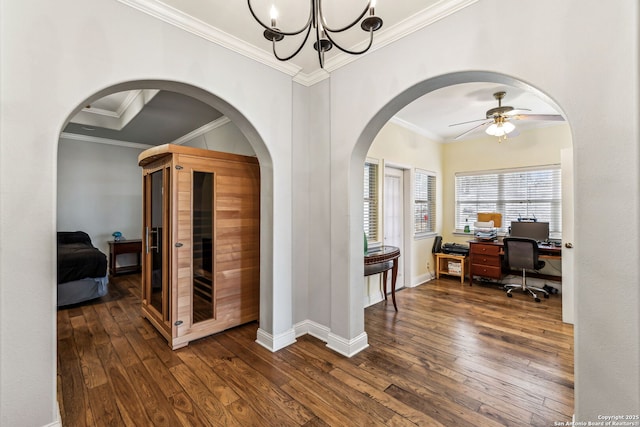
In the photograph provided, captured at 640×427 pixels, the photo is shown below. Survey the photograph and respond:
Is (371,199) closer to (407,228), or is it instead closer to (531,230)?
(407,228)

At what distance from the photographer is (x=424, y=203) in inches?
209

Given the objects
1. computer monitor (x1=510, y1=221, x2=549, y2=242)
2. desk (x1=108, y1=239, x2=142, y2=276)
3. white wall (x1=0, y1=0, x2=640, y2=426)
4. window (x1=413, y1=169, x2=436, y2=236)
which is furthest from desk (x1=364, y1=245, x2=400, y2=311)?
desk (x1=108, y1=239, x2=142, y2=276)

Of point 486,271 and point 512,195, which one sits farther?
point 512,195

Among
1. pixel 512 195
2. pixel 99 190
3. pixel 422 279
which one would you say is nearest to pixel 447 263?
pixel 422 279

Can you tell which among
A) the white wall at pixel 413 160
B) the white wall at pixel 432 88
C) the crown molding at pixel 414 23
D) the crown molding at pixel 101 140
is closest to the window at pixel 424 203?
the white wall at pixel 413 160

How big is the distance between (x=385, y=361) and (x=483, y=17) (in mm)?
2779

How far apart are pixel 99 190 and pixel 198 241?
4.43 metres

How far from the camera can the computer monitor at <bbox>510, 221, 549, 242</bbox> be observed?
450 cm

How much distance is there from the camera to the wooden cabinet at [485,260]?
184 inches

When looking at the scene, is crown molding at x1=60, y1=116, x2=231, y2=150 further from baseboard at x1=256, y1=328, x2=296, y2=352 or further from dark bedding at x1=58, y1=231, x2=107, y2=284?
baseboard at x1=256, y1=328, x2=296, y2=352

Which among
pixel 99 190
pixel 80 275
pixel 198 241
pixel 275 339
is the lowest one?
pixel 275 339

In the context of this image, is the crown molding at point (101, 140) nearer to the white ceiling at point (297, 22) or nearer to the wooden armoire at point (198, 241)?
the white ceiling at point (297, 22)

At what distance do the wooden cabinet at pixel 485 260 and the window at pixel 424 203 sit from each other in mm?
864

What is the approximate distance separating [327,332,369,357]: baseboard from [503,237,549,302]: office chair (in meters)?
3.06
